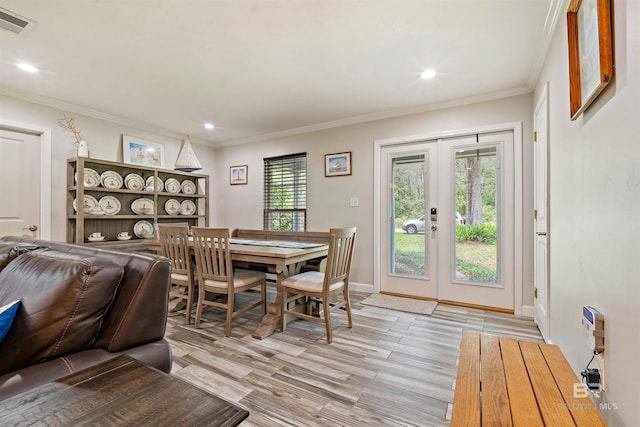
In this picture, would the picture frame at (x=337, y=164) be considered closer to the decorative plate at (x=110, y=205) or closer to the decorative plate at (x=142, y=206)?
the decorative plate at (x=142, y=206)

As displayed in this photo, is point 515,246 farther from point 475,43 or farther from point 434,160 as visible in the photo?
point 475,43

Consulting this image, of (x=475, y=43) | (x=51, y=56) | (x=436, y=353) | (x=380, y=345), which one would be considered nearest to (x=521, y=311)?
(x=436, y=353)

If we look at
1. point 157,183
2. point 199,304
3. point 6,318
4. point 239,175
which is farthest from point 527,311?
point 157,183

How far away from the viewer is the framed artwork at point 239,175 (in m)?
5.09

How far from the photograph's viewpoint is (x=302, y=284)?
259cm

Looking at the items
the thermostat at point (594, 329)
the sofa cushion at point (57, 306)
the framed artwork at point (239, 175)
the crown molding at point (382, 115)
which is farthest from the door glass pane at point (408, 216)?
the sofa cushion at point (57, 306)

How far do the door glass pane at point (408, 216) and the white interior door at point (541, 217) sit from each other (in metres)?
1.14

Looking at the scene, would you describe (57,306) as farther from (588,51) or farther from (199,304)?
(588,51)

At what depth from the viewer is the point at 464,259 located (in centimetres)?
340

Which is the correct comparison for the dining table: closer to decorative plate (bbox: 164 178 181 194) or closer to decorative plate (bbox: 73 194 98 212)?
decorative plate (bbox: 73 194 98 212)

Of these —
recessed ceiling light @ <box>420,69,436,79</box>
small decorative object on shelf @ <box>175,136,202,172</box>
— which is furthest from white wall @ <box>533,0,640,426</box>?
→ small decorative object on shelf @ <box>175,136,202,172</box>

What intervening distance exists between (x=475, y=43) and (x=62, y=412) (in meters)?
2.99

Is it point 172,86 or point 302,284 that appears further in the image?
point 172,86

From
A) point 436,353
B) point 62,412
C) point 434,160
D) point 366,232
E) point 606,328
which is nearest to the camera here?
point 62,412
